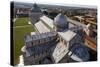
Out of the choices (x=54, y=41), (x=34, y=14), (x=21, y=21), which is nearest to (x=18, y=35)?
(x=21, y=21)

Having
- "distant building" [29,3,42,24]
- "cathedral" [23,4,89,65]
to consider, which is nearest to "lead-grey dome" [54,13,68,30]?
"cathedral" [23,4,89,65]

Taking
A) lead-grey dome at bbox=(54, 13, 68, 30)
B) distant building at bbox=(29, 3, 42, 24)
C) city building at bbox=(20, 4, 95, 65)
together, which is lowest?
city building at bbox=(20, 4, 95, 65)

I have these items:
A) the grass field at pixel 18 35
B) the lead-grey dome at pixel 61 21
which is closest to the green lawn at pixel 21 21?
the grass field at pixel 18 35

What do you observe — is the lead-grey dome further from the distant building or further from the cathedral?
the distant building

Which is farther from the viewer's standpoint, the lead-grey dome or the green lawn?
the lead-grey dome

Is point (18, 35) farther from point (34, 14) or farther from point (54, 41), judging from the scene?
point (54, 41)

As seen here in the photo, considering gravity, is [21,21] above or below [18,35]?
above

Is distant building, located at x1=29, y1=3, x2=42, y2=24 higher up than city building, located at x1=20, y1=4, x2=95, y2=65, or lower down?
higher up

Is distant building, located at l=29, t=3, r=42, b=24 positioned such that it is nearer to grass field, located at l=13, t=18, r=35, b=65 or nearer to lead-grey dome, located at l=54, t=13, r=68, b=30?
grass field, located at l=13, t=18, r=35, b=65
